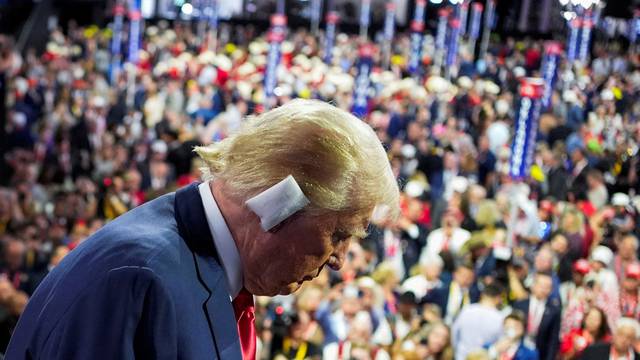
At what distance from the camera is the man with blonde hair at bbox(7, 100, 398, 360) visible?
1.53 meters

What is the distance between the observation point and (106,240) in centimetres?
158

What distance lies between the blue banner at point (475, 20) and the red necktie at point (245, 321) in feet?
99.3

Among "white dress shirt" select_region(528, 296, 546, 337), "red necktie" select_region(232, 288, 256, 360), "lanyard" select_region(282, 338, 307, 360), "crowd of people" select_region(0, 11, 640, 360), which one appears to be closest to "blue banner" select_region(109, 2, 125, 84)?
"crowd of people" select_region(0, 11, 640, 360)

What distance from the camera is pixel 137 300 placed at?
1.53m

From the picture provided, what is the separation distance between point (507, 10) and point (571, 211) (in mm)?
25961

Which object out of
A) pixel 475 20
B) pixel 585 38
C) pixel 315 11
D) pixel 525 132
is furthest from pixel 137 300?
pixel 315 11

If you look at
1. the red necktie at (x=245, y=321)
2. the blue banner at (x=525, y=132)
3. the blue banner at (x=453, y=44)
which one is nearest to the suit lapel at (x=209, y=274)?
the red necktie at (x=245, y=321)

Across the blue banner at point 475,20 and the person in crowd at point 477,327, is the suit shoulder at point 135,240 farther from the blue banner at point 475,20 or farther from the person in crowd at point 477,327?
the blue banner at point 475,20

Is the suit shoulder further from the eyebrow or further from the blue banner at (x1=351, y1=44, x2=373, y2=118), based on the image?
the blue banner at (x1=351, y1=44, x2=373, y2=118)

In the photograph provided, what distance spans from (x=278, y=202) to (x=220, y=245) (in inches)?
5.4

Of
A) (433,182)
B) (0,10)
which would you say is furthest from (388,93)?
(0,10)

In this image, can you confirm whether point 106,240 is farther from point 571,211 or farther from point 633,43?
point 633,43

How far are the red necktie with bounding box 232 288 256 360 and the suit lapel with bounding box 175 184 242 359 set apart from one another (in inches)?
4.3

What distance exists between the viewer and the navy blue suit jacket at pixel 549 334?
6609mm
